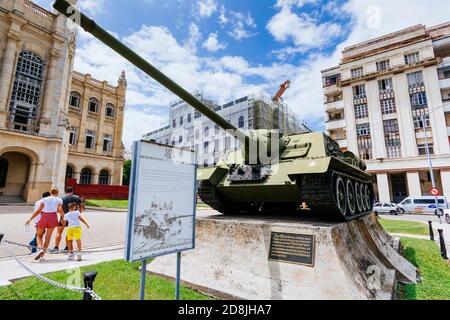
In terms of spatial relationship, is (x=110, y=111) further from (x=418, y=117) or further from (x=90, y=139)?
(x=418, y=117)

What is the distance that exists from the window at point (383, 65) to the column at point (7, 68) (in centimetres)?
3530

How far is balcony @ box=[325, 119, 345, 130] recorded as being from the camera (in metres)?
32.9

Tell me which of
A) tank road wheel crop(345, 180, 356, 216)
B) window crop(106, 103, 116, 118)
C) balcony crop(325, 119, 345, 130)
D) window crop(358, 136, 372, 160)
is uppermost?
window crop(106, 103, 116, 118)

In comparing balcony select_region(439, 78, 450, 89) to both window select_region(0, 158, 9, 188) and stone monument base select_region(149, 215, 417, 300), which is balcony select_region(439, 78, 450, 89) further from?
window select_region(0, 158, 9, 188)

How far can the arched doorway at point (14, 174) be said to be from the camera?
20.9m

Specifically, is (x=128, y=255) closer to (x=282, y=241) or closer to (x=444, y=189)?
(x=282, y=241)

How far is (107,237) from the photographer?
878cm

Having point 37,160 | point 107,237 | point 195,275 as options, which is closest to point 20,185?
point 37,160

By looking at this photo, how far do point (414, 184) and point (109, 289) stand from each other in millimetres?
30485

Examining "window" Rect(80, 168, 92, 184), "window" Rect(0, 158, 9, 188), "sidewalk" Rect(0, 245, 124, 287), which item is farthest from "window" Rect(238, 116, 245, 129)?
"sidewalk" Rect(0, 245, 124, 287)

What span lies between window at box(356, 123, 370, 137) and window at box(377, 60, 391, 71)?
665 centimetres

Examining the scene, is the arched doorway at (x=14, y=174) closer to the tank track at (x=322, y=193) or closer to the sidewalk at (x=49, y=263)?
the sidewalk at (x=49, y=263)

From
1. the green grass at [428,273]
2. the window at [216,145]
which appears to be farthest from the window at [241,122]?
the green grass at [428,273]

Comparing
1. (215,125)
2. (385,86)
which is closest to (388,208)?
(385,86)
